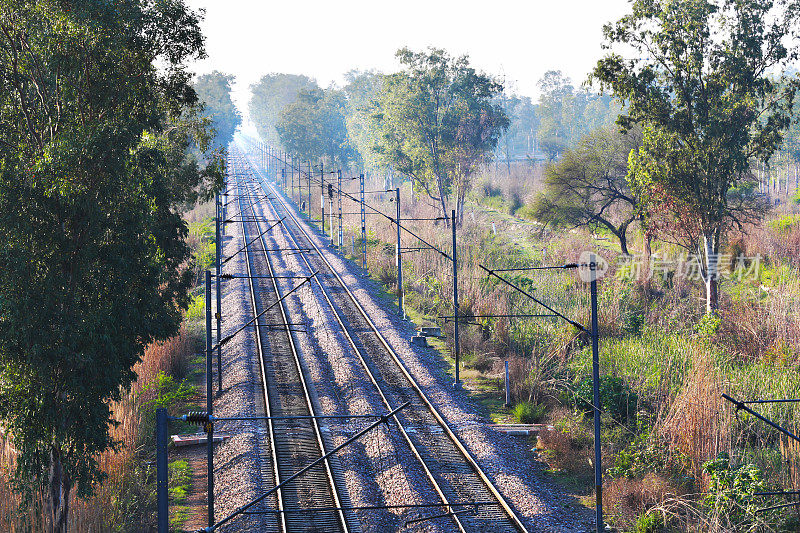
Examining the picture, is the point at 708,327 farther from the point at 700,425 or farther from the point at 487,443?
the point at 487,443

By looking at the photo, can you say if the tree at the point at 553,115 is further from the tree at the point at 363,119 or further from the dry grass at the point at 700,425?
the dry grass at the point at 700,425

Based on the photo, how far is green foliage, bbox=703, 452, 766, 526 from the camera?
39.9ft

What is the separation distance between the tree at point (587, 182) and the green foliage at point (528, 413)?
21.9 m

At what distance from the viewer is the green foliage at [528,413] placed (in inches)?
752

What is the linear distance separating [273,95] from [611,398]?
148075mm

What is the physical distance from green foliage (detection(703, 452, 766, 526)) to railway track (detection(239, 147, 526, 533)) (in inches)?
138

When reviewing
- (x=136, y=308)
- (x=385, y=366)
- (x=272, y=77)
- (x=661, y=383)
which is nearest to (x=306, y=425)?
(x=385, y=366)

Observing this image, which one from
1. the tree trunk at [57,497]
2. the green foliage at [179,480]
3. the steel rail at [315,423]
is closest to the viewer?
the tree trunk at [57,497]

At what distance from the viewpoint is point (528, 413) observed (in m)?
19.1

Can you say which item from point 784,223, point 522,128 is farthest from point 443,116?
point 522,128

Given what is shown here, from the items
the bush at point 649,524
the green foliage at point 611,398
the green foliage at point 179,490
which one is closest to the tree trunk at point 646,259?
the green foliage at point 611,398

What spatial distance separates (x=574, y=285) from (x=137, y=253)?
79.1ft

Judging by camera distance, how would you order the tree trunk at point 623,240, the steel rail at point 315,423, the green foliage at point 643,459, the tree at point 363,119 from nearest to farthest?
the steel rail at point 315,423, the green foliage at point 643,459, the tree trunk at point 623,240, the tree at point 363,119

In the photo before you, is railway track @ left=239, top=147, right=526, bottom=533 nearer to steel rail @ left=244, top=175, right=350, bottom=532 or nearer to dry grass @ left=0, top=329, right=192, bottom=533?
steel rail @ left=244, top=175, right=350, bottom=532
